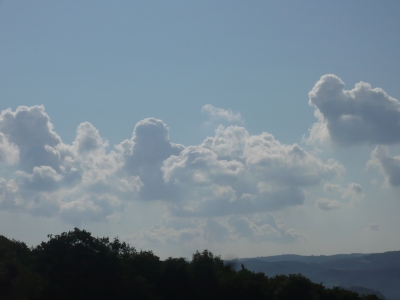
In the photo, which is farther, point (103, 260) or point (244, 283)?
point (244, 283)

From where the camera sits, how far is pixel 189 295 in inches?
2363

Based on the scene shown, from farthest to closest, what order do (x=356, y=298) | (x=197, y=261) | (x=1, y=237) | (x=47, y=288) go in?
(x=1, y=237), (x=197, y=261), (x=356, y=298), (x=47, y=288)

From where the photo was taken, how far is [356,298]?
57844mm

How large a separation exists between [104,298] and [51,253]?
7.84 metres

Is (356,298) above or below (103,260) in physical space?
below

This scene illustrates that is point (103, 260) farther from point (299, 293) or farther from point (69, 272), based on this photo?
point (299, 293)

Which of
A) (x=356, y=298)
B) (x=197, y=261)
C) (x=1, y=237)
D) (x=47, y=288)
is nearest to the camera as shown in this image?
(x=47, y=288)

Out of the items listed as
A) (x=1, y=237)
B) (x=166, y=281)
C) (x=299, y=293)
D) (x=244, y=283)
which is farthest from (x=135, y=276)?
(x=1, y=237)

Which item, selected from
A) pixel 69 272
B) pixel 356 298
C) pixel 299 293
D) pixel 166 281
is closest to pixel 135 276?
pixel 166 281

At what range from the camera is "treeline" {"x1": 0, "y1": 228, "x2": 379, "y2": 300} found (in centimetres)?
5450

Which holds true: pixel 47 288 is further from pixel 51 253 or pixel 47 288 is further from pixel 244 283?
pixel 244 283

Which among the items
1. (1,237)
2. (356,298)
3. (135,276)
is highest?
(1,237)

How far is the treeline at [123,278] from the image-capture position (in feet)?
179

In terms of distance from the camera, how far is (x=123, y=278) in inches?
2218
